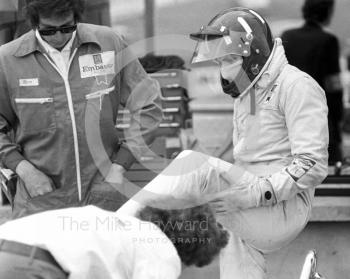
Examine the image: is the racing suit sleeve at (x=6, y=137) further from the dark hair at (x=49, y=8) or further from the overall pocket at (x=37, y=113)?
the dark hair at (x=49, y=8)

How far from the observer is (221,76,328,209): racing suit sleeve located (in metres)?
3.63

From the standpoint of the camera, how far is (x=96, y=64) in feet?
13.1

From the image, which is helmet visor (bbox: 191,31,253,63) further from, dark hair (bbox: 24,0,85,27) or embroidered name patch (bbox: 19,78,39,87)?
embroidered name patch (bbox: 19,78,39,87)

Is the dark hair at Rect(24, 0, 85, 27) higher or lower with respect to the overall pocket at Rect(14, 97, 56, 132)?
higher

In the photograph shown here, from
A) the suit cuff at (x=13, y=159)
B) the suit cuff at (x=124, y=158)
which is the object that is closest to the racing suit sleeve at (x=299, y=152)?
the suit cuff at (x=124, y=158)

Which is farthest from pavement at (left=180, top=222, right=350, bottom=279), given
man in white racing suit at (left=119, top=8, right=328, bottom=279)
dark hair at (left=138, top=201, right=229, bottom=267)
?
dark hair at (left=138, top=201, right=229, bottom=267)

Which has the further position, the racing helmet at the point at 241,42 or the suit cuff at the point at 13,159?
the suit cuff at the point at 13,159

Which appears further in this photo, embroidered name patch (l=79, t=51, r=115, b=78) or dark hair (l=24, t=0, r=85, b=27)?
embroidered name patch (l=79, t=51, r=115, b=78)

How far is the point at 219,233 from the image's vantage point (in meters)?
3.09

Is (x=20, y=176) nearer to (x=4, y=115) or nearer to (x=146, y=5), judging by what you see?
(x=4, y=115)

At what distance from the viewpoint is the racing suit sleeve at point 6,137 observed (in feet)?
13.0

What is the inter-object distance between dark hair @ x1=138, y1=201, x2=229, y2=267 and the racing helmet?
37.1 inches

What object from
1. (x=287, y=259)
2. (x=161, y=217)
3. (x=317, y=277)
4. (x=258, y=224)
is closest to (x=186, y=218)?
(x=161, y=217)

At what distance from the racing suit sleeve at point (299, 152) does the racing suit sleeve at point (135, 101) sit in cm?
67
